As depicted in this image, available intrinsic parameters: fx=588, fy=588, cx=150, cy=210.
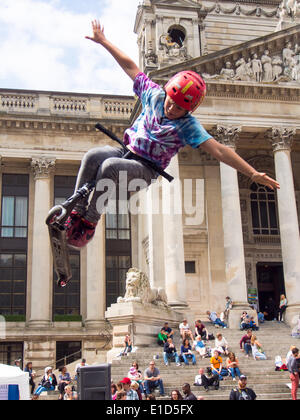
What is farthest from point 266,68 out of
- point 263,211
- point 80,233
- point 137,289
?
point 80,233

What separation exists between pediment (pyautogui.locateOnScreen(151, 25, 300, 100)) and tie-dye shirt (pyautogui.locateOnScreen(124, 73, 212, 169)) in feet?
85.2

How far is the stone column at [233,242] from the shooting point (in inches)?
1128

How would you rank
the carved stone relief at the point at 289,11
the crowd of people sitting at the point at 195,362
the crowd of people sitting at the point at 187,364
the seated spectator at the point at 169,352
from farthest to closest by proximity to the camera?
the carved stone relief at the point at 289,11 < the seated spectator at the point at 169,352 < the crowd of people sitting at the point at 195,362 < the crowd of people sitting at the point at 187,364

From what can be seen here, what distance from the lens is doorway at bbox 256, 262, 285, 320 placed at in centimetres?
3552

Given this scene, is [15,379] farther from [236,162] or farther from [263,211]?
[263,211]

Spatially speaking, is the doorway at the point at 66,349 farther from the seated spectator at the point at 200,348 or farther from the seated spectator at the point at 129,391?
the seated spectator at the point at 129,391

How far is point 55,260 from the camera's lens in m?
5.23

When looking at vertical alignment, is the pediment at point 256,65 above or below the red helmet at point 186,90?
above

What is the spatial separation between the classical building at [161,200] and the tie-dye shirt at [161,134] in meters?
22.4

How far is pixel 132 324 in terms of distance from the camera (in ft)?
71.5

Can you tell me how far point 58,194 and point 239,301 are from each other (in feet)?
43.4

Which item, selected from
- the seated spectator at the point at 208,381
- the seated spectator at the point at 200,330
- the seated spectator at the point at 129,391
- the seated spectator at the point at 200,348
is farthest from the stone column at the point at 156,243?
the seated spectator at the point at 129,391

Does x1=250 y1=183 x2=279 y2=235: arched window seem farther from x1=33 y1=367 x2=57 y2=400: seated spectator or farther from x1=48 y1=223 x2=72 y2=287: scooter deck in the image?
x1=48 y1=223 x2=72 y2=287: scooter deck

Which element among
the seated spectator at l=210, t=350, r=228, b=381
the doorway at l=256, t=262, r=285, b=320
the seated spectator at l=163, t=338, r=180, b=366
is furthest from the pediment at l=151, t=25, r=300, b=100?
the seated spectator at l=210, t=350, r=228, b=381
